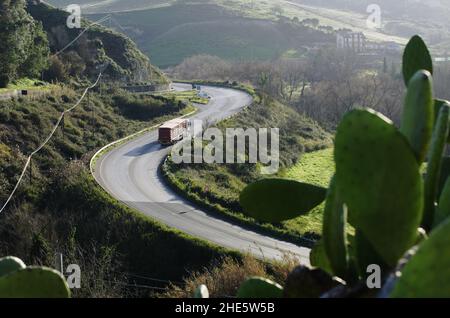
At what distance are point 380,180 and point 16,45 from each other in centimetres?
3960

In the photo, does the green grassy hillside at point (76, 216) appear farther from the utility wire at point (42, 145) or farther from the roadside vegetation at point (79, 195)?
the utility wire at point (42, 145)

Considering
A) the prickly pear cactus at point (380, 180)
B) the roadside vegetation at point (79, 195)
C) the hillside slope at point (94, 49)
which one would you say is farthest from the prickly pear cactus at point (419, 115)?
the hillside slope at point (94, 49)

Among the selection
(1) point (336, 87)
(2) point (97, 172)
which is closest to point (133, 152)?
(2) point (97, 172)

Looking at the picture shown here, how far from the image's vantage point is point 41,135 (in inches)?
1380

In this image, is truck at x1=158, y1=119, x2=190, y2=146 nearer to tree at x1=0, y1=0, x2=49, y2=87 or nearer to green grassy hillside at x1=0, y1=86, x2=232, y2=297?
green grassy hillside at x1=0, y1=86, x2=232, y2=297

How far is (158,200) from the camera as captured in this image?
26.9m

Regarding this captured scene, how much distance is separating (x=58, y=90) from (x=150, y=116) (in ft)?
28.4

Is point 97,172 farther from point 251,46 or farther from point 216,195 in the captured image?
point 251,46

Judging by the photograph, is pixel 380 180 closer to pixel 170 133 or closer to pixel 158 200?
pixel 158 200

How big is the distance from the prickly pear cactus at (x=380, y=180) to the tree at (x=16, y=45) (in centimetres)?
3883

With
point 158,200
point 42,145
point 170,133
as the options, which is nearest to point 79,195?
point 158,200

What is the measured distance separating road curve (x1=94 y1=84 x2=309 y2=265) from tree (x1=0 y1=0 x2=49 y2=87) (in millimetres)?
9830

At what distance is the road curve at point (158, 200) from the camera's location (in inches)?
867
